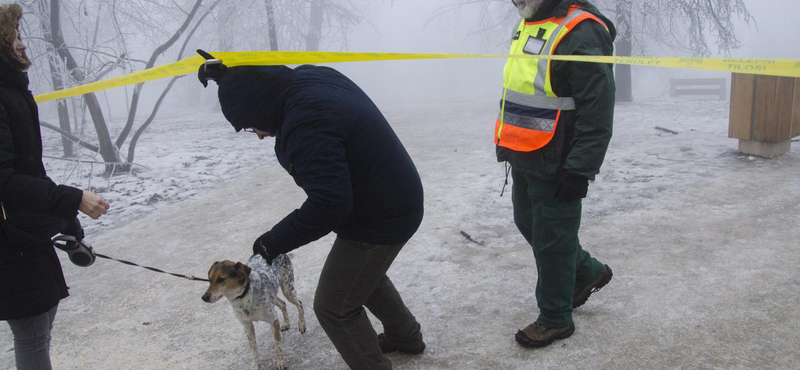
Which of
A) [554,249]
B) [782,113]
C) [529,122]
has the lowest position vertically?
[782,113]

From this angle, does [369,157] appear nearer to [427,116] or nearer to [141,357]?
[141,357]

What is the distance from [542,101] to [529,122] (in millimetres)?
131

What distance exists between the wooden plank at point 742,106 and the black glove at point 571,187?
535cm

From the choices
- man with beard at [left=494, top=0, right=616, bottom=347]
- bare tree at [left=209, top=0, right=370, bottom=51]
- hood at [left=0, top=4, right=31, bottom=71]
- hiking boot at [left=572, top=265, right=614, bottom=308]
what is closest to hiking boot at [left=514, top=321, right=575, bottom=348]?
man with beard at [left=494, top=0, right=616, bottom=347]

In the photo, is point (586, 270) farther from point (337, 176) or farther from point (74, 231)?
point (74, 231)

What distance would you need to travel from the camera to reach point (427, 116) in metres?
16.4

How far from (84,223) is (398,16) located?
200 ft

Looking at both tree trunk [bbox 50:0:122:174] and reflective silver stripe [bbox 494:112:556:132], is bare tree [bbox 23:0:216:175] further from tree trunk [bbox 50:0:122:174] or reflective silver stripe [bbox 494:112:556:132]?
reflective silver stripe [bbox 494:112:556:132]

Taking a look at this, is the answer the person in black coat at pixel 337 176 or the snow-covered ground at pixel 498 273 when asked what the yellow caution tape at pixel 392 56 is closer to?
the person in black coat at pixel 337 176

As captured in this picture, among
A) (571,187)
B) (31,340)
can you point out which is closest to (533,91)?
A: (571,187)

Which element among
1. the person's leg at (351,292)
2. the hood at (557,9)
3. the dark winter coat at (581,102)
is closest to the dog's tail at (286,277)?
the person's leg at (351,292)

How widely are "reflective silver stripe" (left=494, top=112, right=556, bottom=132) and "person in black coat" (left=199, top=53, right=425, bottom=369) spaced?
782 millimetres

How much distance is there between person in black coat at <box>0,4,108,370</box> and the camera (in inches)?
91.5

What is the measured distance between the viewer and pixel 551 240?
3.02 meters
